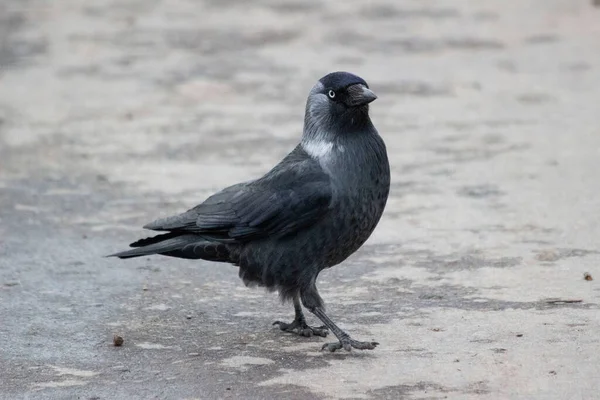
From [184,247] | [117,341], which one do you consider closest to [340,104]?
[184,247]

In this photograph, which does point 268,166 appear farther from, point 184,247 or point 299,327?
point 299,327

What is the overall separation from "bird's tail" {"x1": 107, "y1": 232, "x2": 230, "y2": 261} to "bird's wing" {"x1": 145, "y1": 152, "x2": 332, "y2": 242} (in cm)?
4

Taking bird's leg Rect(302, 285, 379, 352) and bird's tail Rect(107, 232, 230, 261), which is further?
bird's tail Rect(107, 232, 230, 261)

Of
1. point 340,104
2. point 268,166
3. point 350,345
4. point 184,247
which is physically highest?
point 340,104

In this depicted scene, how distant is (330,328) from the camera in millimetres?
5223

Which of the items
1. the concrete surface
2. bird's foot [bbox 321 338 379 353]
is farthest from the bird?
the concrete surface

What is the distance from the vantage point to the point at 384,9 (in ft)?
47.6

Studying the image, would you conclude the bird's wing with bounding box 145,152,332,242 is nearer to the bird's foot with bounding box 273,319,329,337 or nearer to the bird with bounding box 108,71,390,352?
the bird with bounding box 108,71,390,352

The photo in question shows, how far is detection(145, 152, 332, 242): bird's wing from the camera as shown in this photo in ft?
17.3

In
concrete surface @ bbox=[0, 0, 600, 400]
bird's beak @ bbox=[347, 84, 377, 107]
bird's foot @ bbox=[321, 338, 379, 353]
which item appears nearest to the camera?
concrete surface @ bbox=[0, 0, 600, 400]

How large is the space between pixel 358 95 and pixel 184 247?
0.99 m

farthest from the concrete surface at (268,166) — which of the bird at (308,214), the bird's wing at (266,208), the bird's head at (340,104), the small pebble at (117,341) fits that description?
the bird's head at (340,104)

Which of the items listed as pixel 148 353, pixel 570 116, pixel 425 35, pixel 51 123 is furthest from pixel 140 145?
pixel 425 35

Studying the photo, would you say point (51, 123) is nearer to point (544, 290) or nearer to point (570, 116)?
point (570, 116)
